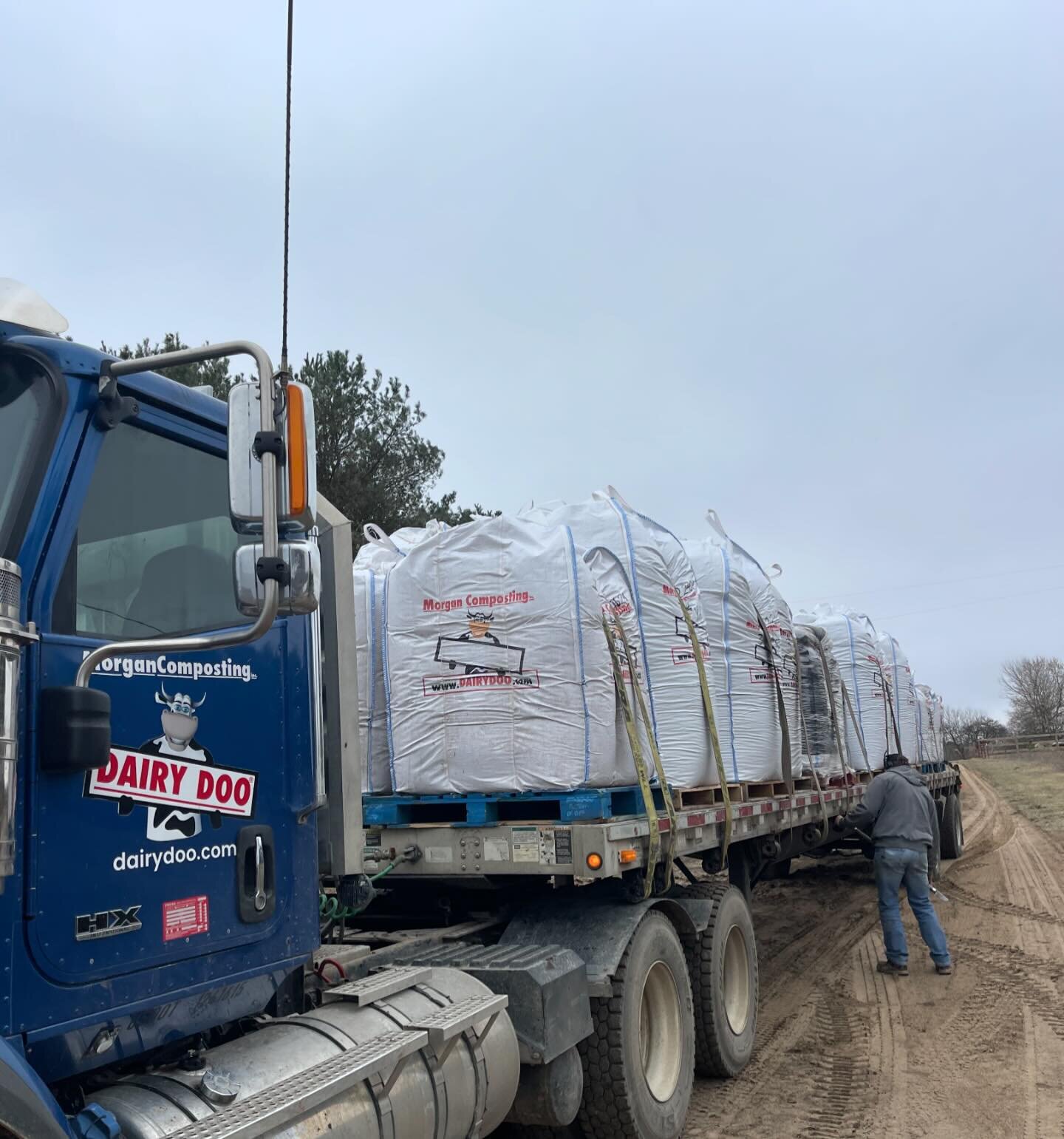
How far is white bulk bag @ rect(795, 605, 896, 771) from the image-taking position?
376 inches

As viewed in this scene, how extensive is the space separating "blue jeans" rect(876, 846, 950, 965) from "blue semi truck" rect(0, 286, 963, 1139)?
4817 mm

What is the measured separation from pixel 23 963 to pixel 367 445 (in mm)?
16350

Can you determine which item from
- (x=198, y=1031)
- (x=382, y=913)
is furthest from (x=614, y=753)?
(x=198, y=1031)

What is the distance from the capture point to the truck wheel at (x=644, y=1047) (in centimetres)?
430

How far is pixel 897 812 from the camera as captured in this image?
8508mm

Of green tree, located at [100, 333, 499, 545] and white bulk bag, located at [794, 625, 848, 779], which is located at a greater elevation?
green tree, located at [100, 333, 499, 545]

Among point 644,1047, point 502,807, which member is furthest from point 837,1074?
point 502,807

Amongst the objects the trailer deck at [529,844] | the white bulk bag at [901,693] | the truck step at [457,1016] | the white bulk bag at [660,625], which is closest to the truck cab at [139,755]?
the truck step at [457,1016]

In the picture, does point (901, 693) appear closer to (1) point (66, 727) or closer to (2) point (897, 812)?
(2) point (897, 812)

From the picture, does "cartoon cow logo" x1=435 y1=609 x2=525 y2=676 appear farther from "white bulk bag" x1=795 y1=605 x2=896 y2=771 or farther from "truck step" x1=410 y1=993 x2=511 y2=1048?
"white bulk bag" x1=795 y1=605 x2=896 y2=771

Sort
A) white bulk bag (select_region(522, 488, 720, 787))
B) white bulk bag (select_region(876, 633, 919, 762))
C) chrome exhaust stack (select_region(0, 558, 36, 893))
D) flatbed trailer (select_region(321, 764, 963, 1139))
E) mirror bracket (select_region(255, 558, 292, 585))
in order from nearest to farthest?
chrome exhaust stack (select_region(0, 558, 36, 893)) → mirror bracket (select_region(255, 558, 292, 585)) → flatbed trailer (select_region(321, 764, 963, 1139)) → white bulk bag (select_region(522, 488, 720, 787)) → white bulk bag (select_region(876, 633, 919, 762))

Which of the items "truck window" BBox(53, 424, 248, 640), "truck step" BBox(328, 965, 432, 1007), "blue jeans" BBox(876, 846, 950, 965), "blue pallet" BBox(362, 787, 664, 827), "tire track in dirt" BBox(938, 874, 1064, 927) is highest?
"truck window" BBox(53, 424, 248, 640)

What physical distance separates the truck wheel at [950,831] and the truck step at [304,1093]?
13.7 metres

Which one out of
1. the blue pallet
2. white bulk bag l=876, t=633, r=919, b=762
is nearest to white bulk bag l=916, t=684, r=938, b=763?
white bulk bag l=876, t=633, r=919, b=762
